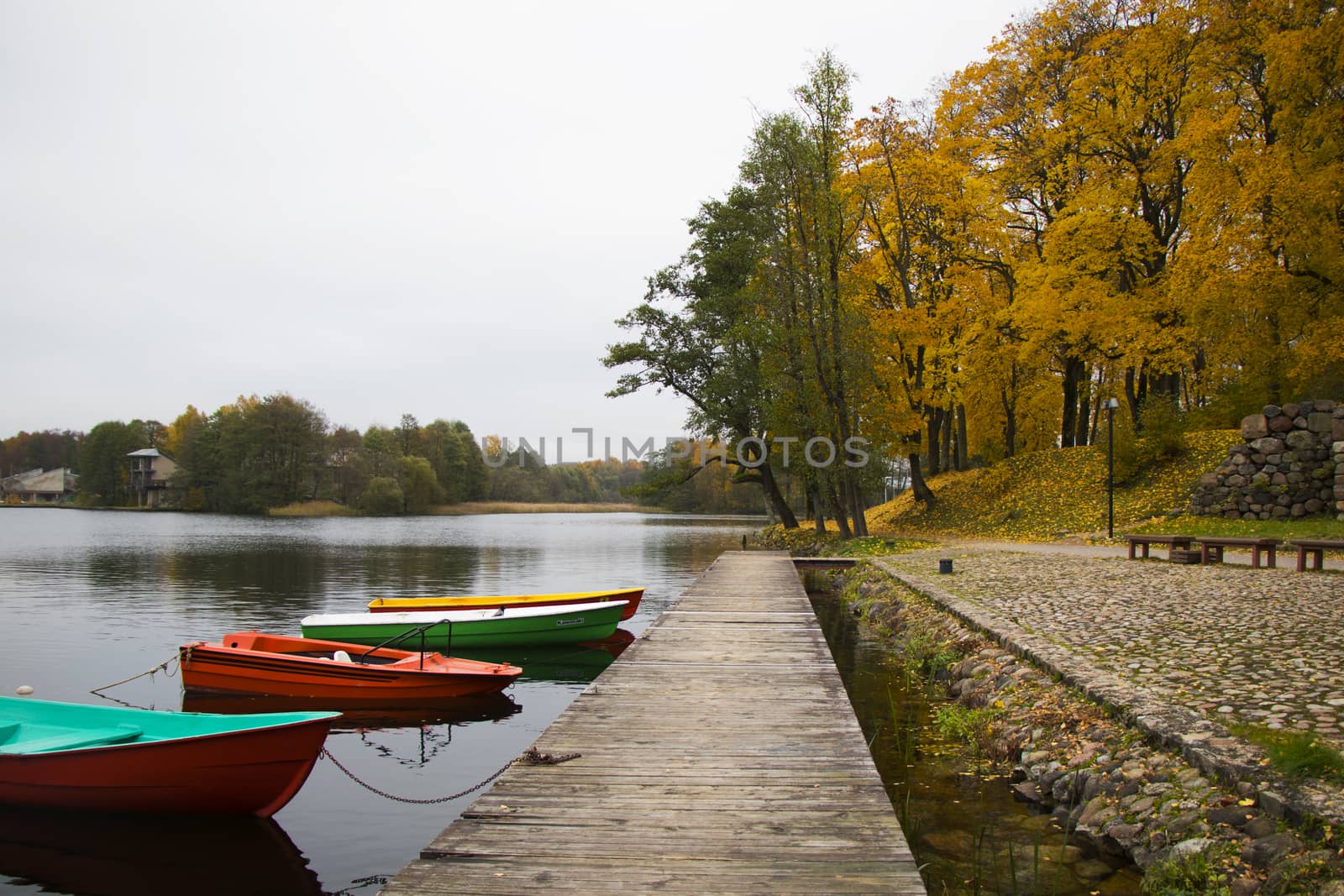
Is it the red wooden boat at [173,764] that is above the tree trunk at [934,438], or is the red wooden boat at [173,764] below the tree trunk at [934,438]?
below

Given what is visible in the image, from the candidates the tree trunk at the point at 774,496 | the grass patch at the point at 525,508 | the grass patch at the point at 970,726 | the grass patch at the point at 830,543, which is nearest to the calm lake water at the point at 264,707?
the grass patch at the point at 830,543

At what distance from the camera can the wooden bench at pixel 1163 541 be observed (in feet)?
50.8

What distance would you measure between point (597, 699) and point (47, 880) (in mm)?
4374

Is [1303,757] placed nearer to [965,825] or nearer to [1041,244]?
[965,825]

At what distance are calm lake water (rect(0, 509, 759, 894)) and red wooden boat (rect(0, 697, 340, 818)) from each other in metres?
0.26

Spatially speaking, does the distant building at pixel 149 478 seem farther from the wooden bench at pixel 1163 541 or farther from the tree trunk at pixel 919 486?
the wooden bench at pixel 1163 541

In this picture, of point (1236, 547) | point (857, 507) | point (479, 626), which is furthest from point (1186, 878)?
point (857, 507)

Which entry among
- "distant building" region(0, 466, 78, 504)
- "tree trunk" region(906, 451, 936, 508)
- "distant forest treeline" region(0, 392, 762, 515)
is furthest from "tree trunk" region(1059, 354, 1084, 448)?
"distant building" region(0, 466, 78, 504)

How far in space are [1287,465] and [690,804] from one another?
20.0m

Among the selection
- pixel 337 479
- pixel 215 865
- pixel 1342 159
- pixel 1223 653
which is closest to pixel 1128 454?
pixel 1342 159

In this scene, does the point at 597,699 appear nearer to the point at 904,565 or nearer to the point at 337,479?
the point at 904,565

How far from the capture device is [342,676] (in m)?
10.9

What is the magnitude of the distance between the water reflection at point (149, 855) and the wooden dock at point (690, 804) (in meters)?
2.54

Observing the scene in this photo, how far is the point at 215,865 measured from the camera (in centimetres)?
650
